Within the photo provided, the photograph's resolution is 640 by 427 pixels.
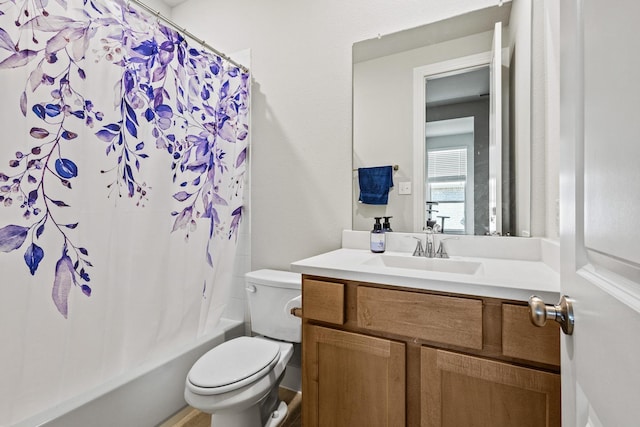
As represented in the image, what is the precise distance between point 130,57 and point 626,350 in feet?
5.41

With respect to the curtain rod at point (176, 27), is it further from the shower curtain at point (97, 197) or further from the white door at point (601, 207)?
the white door at point (601, 207)

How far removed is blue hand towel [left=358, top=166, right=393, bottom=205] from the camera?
160 centimetres

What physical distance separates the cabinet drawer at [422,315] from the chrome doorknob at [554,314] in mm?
372

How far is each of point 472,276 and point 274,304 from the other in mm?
1067

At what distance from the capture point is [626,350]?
0.33m

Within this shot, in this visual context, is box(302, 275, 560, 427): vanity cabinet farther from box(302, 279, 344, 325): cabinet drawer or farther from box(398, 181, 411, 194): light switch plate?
box(398, 181, 411, 194): light switch plate

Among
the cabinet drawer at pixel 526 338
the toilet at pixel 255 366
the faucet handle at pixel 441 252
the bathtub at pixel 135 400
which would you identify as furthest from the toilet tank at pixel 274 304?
the cabinet drawer at pixel 526 338

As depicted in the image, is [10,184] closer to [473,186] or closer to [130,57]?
[130,57]

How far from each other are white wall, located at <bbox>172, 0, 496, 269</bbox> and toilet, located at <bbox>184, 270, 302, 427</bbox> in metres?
0.27

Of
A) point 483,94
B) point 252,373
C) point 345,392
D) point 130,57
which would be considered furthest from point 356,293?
point 130,57

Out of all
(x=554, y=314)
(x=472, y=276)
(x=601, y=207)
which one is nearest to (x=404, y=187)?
(x=472, y=276)

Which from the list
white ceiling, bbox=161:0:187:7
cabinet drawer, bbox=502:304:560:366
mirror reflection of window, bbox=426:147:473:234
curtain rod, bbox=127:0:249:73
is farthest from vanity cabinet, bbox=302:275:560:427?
white ceiling, bbox=161:0:187:7

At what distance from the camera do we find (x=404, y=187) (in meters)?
1.56

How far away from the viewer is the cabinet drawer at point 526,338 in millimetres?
817
